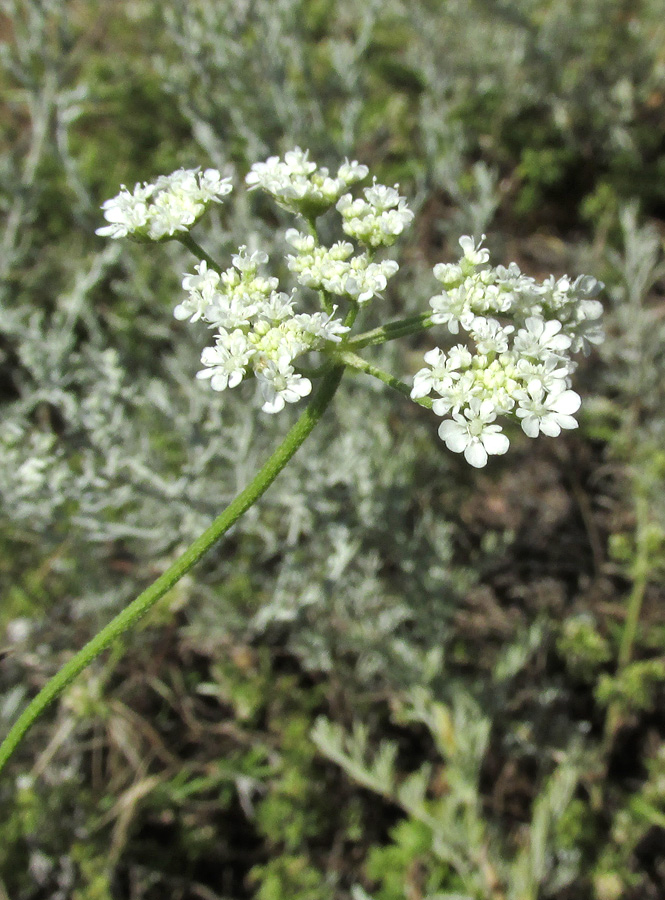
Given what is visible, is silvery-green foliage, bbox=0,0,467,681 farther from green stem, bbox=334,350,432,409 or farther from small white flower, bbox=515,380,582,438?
small white flower, bbox=515,380,582,438

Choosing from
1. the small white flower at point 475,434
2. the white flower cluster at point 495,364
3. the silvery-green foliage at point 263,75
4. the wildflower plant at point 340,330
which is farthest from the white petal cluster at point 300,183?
the silvery-green foliage at point 263,75

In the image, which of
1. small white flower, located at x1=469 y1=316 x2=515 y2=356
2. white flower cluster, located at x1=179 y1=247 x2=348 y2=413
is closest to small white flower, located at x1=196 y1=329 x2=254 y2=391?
white flower cluster, located at x1=179 y1=247 x2=348 y2=413

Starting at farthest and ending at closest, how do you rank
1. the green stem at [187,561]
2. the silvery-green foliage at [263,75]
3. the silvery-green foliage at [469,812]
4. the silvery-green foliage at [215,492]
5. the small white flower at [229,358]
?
the silvery-green foliage at [263,75]
the silvery-green foliage at [215,492]
the silvery-green foliage at [469,812]
the small white flower at [229,358]
the green stem at [187,561]

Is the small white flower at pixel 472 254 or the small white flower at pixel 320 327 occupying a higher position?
the small white flower at pixel 472 254

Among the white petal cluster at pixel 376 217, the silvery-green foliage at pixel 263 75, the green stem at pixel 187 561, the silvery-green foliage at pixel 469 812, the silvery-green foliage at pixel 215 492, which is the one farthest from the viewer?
the silvery-green foliage at pixel 263 75

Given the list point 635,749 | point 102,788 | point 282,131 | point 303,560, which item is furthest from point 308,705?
point 282,131

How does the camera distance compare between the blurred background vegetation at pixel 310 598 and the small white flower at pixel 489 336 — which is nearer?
the small white flower at pixel 489 336

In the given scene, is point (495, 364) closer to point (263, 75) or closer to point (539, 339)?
point (539, 339)

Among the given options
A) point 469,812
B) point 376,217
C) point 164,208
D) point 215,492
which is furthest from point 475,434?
point 215,492

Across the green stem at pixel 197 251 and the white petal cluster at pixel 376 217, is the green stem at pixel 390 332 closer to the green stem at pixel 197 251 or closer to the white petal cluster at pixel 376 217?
the white petal cluster at pixel 376 217
